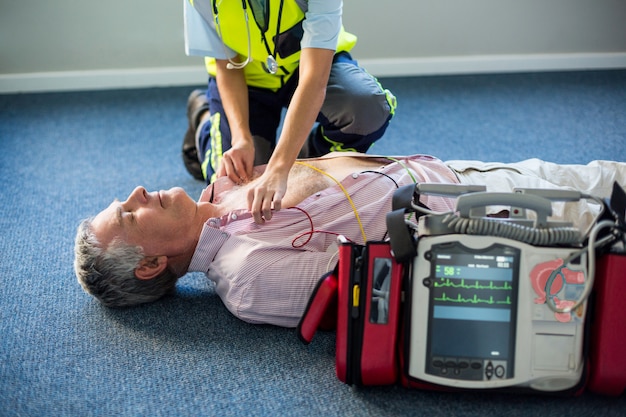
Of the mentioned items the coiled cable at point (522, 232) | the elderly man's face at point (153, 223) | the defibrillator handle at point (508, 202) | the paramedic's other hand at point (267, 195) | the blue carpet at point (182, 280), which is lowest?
the blue carpet at point (182, 280)

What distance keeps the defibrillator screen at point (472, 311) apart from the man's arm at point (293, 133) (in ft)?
1.46

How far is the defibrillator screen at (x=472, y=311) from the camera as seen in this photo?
1.40 m

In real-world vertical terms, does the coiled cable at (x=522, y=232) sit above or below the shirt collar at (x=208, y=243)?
above

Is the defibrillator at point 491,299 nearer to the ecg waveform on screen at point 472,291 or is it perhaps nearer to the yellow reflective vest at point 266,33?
the ecg waveform on screen at point 472,291

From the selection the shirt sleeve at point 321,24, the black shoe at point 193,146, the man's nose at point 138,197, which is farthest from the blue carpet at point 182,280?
the shirt sleeve at point 321,24

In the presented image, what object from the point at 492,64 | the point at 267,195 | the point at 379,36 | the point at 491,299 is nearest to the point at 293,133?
the point at 267,195

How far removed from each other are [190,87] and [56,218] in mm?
1104

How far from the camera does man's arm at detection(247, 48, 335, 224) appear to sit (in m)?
1.68

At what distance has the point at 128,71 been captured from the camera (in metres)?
3.21

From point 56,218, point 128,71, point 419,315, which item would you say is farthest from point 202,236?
point 128,71

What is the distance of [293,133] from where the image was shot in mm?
1766

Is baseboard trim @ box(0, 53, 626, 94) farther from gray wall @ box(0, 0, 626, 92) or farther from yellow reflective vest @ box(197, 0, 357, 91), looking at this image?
yellow reflective vest @ box(197, 0, 357, 91)

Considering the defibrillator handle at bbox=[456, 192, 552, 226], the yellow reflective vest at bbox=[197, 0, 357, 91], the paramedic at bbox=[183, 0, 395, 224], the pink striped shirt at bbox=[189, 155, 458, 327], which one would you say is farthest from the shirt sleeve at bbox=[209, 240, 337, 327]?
the yellow reflective vest at bbox=[197, 0, 357, 91]

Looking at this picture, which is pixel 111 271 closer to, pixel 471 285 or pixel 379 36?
pixel 471 285
